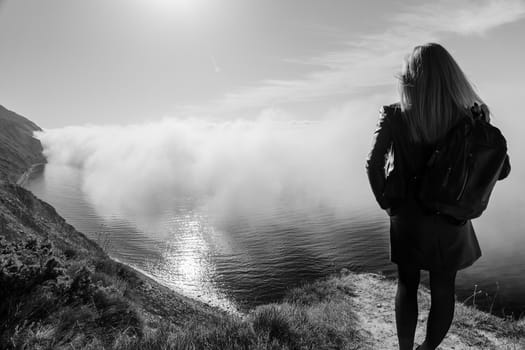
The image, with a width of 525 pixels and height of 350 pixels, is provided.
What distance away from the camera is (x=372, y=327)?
834cm

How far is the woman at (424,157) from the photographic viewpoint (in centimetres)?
277

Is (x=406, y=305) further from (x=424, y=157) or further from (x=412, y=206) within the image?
(x=424, y=157)

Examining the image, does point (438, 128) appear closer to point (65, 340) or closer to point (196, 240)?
point (65, 340)

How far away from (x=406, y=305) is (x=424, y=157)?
1.65 meters

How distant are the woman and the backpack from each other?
17 centimetres

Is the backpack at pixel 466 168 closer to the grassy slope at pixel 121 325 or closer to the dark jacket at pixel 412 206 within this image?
the dark jacket at pixel 412 206

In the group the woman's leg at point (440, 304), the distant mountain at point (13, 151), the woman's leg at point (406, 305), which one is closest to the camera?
the woman's leg at point (440, 304)

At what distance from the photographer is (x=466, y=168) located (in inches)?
101

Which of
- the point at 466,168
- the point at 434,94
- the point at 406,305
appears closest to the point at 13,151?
the point at 406,305

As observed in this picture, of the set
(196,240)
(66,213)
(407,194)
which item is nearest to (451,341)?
(407,194)

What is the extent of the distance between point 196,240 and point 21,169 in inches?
3203

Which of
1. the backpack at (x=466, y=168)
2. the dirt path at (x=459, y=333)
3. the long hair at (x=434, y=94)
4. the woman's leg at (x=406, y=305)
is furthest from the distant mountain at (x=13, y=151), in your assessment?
the backpack at (x=466, y=168)

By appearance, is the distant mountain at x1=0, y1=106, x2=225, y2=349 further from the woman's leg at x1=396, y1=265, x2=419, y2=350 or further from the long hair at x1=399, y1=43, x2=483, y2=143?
the long hair at x1=399, y1=43, x2=483, y2=143

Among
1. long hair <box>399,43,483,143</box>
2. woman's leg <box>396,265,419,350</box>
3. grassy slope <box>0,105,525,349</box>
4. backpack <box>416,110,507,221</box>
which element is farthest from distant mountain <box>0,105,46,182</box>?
backpack <box>416,110,507,221</box>
